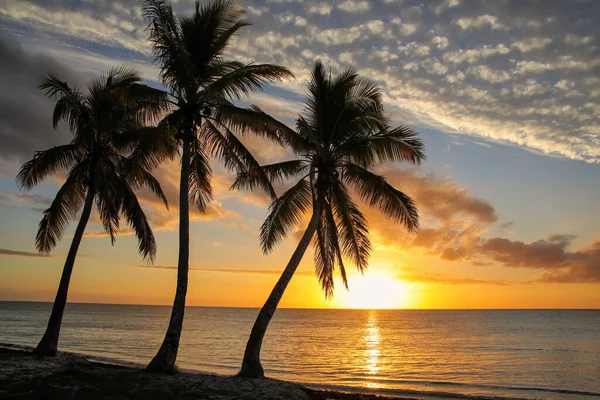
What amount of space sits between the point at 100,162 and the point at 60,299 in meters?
4.79

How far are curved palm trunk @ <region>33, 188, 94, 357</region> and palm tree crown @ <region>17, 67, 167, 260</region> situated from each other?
2.94ft

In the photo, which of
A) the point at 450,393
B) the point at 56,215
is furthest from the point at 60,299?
the point at 450,393

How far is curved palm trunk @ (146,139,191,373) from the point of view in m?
13.3

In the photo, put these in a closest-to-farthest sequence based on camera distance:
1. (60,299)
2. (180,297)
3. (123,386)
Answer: (123,386) → (180,297) → (60,299)

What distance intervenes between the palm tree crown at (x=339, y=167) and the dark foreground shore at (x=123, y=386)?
5.45 meters

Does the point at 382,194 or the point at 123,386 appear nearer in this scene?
the point at 123,386

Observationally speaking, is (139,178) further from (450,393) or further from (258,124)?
(450,393)

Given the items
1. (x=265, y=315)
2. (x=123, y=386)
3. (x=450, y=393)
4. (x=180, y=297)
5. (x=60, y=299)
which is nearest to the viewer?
(x=123, y=386)

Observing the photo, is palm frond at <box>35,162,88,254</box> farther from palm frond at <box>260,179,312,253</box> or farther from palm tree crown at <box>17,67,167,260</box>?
palm frond at <box>260,179,312,253</box>

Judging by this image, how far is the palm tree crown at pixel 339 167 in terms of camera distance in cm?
1620

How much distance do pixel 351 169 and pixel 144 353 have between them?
90.4 feet

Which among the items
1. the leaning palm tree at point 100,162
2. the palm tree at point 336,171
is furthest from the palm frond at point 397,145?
the leaning palm tree at point 100,162

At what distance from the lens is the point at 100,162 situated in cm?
1706

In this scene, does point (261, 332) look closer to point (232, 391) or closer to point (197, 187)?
point (232, 391)
